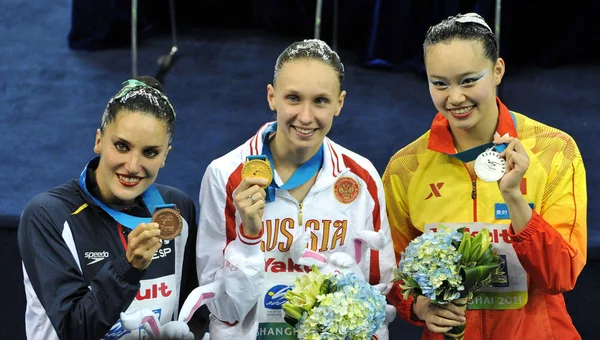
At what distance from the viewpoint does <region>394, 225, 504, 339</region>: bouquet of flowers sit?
3.62 m

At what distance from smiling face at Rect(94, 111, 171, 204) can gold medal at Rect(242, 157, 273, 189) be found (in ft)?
1.05

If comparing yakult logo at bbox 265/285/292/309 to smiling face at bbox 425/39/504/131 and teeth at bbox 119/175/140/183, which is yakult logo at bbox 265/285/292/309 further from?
smiling face at bbox 425/39/504/131

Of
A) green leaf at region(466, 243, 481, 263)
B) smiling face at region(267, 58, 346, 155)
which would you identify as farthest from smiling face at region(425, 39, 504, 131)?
green leaf at region(466, 243, 481, 263)

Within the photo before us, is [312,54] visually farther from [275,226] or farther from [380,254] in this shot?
[380,254]

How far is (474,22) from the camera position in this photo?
3881mm

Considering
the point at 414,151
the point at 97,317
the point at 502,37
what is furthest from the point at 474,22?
the point at 502,37

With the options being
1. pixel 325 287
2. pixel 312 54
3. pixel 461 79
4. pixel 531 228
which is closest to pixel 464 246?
pixel 531 228

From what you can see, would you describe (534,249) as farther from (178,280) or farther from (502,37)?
(502,37)

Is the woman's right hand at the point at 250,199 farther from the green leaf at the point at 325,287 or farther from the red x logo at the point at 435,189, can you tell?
the red x logo at the point at 435,189

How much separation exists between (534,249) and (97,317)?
1.51 meters

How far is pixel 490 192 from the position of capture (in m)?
3.94

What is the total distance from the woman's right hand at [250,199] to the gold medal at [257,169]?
22 mm

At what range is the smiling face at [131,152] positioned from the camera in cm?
362

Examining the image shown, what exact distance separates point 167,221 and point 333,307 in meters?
0.62
